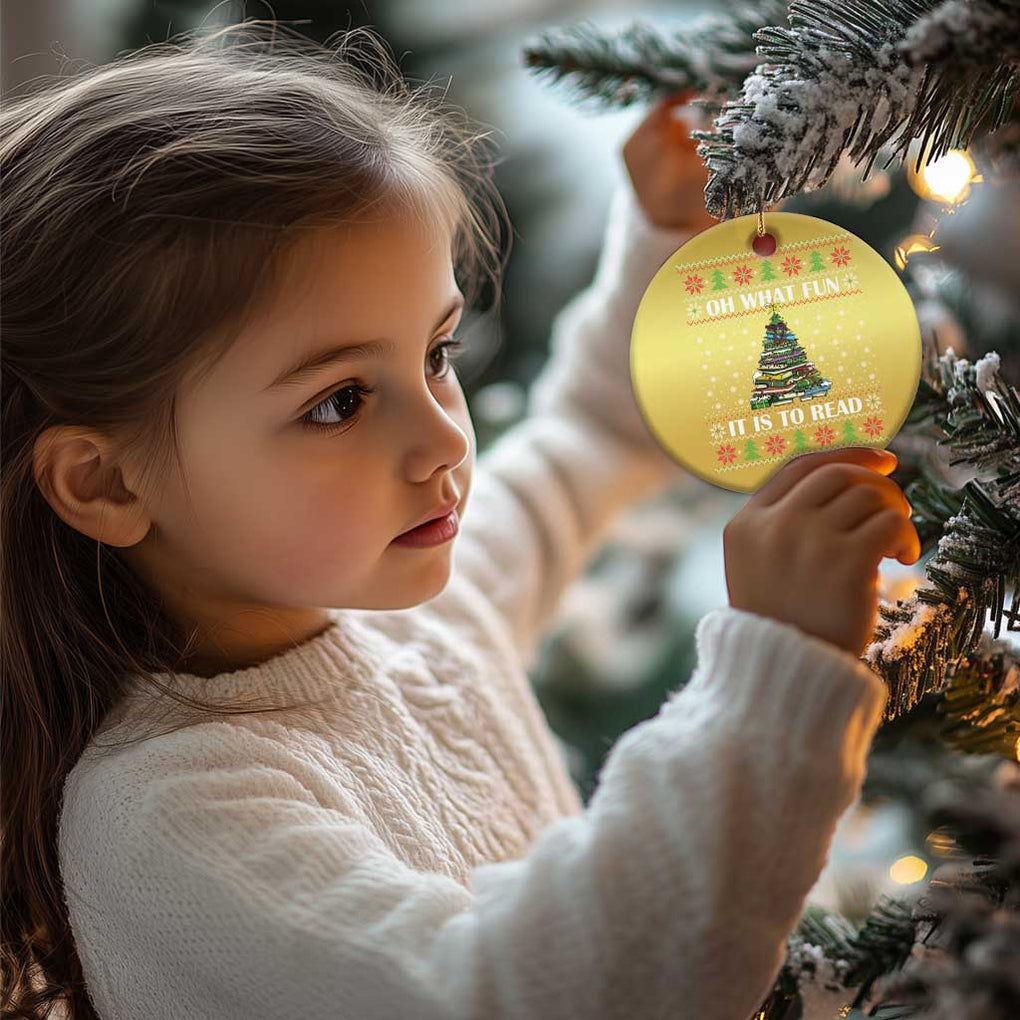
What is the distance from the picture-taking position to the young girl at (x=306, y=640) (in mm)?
465

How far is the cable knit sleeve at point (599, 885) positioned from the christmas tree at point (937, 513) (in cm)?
5

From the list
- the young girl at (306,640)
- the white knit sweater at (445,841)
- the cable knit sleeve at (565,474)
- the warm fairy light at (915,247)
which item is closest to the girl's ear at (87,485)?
the young girl at (306,640)

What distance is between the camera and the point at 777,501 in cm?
50

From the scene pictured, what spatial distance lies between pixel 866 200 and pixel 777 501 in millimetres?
472

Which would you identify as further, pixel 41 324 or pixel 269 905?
pixel 41 324

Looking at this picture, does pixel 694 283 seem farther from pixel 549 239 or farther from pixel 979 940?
pixel 549 239

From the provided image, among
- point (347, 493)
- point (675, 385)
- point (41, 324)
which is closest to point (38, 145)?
point (41, 324)

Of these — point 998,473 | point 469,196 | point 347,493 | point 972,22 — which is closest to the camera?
point 972,22

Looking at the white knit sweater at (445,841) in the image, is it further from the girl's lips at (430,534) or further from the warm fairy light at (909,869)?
the warm fairy light at (909,869)

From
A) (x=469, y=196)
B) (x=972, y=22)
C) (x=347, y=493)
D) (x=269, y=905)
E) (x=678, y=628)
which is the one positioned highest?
(x=972, y=22)

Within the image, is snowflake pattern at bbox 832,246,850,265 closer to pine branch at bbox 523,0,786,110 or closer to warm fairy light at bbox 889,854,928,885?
pine branch at bbox 523,0,786,110

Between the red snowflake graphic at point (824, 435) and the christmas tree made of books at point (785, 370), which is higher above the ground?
the christmas tree made of books at point (785, 370)

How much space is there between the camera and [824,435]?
0.50 m

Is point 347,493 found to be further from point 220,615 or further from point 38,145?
point 38,145
